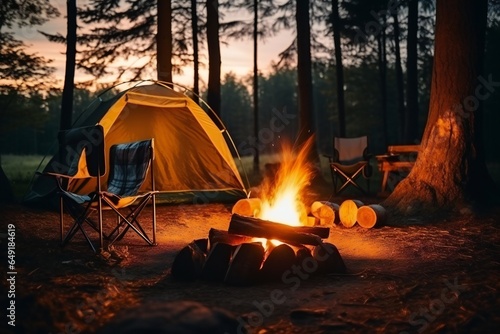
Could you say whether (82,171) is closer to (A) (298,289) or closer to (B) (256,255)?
(B) (256,255)

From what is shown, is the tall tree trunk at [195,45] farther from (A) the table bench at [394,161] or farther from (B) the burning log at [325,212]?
(B) the burning log at [325,212]

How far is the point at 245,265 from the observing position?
3.12m

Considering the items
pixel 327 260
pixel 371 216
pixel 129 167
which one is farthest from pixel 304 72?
pixel 327 260

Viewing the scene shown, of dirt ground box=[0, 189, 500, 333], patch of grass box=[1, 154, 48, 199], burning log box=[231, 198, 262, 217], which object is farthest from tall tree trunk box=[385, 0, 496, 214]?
patch of grass box=[1, 154, 48, 199]

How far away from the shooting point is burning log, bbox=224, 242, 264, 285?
3.10 metres

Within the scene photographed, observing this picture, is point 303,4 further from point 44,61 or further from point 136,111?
point 44,61

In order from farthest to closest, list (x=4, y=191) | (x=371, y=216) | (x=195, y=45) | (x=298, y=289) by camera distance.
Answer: (x=195, y=45), (x=4, y=191), (x=371, y=216), (x=298, y=289)

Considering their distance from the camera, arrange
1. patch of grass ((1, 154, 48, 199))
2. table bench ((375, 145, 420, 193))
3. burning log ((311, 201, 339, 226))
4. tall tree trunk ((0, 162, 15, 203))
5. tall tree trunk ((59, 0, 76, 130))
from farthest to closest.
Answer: tall tree trunk ((59, 0, 76, 130))
patch of grass ((1, 154, 48, 199))
table bench ((375, 145, 420, 193))
tall tree trunk ((0, 162, 15, 203))
burning log ((311, 201, 339, 226))

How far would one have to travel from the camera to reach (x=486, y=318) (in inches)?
91.7

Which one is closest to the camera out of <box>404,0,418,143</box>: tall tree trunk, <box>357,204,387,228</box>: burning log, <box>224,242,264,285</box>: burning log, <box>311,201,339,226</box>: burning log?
<box>224,242,264,285</box>: burning log

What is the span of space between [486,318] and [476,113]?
3539 mm

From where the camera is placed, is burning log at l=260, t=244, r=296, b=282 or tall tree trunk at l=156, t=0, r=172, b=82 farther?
tall tree trunk at l=156, t=0, r=172, b=82

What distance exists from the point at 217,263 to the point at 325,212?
8.01 feet

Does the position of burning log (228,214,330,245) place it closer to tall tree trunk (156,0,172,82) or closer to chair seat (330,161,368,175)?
chair seat (330,161,368,175)
